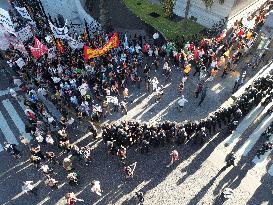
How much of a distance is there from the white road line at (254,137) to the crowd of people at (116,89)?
109 cm

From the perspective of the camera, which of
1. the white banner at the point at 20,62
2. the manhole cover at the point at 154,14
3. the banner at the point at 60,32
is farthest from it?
the manhole cover at the point at 154,14

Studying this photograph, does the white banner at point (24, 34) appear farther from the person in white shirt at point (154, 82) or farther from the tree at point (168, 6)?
the tree at point (168, 6)

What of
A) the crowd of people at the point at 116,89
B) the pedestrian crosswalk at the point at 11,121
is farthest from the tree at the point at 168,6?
the pedestrian crosswalk at the point at 11,121

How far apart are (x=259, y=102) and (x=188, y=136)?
5.10 m

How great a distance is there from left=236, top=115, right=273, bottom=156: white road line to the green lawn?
31.8 feet

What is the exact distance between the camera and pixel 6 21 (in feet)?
72.9

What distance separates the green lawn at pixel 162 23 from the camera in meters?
28.7

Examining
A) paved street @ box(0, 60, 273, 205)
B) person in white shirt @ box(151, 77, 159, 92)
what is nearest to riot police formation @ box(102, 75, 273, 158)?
paved street @ box(0, 60, 273, 205)

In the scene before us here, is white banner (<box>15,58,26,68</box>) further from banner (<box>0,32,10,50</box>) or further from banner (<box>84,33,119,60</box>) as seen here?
banner (<box>84,33,119,60</box>)

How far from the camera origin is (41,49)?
22.1m

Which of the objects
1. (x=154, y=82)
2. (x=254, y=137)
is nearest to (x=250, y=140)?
(x=254, y=137)

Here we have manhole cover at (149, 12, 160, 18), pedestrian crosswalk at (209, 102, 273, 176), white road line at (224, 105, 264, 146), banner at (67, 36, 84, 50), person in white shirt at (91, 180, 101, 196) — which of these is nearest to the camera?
person in white shirt at (91, 180, 101, 196)

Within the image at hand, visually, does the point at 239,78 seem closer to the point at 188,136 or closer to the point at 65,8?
the point at 188,136

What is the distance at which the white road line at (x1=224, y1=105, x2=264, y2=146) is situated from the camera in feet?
67.6
